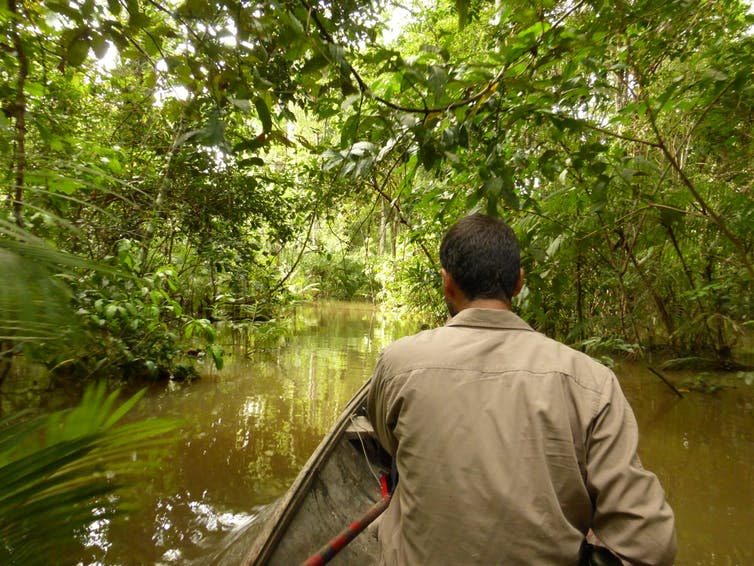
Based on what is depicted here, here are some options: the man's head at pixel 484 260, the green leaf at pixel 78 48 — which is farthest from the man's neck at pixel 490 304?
the green leaf at pixel 78 48

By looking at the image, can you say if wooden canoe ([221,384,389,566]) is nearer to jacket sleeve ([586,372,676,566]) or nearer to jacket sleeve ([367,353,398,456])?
jacket sleeve ([367,353,398,456])

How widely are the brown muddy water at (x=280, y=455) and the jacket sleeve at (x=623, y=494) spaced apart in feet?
3.38

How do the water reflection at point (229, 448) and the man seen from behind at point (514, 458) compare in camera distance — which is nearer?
the man seen from behind at point (514, 458)

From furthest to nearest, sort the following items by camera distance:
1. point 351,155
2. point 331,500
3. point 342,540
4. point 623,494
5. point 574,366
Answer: point 331,500
point 342,540
point 351,155
point 574,366
point 623,494

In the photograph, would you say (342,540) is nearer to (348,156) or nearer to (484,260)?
(484,260)

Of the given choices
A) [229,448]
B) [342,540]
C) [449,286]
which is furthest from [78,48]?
[229,448]

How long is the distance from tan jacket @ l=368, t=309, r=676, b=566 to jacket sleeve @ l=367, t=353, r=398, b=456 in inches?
3.6

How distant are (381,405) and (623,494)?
0.64 m

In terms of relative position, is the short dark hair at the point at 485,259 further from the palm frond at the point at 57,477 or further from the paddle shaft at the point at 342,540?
the paddle shaft at the point at 342,540

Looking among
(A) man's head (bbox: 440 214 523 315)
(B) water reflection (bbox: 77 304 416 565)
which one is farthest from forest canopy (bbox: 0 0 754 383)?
(B) water reflection (bbox: 77 304 416 565)

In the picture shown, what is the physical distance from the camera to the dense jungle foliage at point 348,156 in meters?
1.39

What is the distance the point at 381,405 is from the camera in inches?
52.2

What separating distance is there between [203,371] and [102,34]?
490 centimetres

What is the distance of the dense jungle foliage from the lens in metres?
1.39
